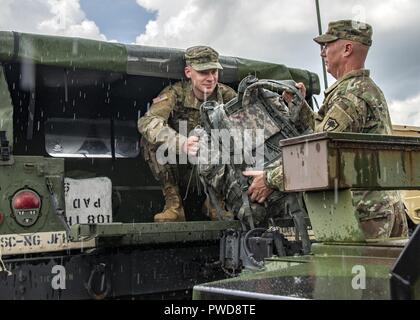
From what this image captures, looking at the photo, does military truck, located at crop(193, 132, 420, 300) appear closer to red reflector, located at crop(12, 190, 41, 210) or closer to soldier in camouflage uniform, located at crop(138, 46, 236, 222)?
red reflector, located at crop(12, 190, 41, 210)

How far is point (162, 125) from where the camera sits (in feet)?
16.2

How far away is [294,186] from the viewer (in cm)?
206

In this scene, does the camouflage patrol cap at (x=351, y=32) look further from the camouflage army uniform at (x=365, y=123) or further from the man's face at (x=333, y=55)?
the camouflage army uniform at (x=365, y=123)

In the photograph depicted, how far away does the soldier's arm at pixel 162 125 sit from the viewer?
15.8 ft

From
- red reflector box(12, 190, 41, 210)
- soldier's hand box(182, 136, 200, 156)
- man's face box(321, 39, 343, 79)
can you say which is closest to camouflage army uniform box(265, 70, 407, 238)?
man's face box(321, 39, 343, 79)

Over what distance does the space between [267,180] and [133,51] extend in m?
2.00

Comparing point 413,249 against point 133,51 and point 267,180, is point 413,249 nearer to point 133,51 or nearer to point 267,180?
point 267,180

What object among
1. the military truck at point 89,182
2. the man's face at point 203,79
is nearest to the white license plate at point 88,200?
the military truck at point 89,182

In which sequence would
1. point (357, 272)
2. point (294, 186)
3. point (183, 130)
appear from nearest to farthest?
1. point (357, 272)
2. point (294, 186)
3. point (183, 130)

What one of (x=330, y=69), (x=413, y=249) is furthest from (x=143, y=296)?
(x=413, y=249)

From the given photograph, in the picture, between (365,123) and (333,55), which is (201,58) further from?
(365,123)

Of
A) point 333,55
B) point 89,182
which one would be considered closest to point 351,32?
point 333,55

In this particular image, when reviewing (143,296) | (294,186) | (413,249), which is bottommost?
(143,296)

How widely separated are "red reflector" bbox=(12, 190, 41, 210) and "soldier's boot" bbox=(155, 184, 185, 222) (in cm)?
131
